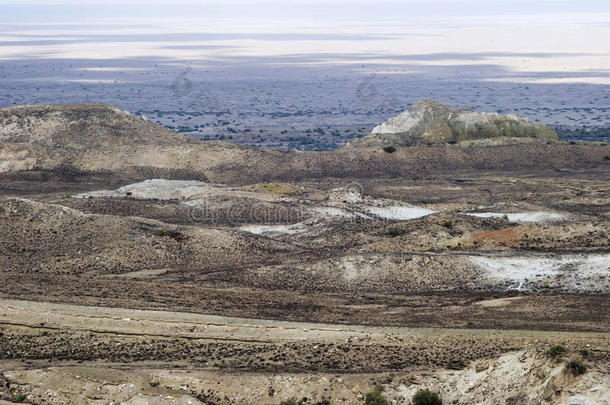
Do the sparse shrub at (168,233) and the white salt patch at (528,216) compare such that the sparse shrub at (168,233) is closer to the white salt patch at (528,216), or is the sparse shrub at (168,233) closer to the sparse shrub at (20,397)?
the white salt patch at (528,216)

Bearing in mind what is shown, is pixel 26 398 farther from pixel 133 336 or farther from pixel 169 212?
pixel 169 212

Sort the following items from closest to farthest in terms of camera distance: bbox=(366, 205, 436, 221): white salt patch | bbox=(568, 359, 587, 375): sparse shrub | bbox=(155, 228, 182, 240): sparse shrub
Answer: bbox=(568, 359, 587, 375): sparse shrub
bbox=(155, 228, 182, 240): sparse shrub
bbox=(366, 205, 436, 221): white salt patch

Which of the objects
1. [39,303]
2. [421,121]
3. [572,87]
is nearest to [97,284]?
[39,303]

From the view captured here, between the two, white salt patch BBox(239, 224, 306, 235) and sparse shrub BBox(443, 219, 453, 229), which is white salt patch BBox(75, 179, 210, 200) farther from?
sparse shrub BBox(443, 219, 453, 229)

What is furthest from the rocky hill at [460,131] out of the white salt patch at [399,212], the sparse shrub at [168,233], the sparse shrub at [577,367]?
the sparse shrub at [577,367]

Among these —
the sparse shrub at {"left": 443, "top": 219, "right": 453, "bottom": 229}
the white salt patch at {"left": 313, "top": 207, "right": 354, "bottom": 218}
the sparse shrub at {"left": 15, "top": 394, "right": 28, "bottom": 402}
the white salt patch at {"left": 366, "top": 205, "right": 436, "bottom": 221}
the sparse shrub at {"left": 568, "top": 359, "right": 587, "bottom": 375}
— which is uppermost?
the sparse shrub at {"left": 568, "top": 359, "right": 587, "bottom": 375}

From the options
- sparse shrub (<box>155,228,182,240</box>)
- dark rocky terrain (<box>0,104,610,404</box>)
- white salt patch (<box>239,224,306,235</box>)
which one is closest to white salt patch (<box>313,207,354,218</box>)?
dark rocky terrain (<box>0,104,610,404</box>)
